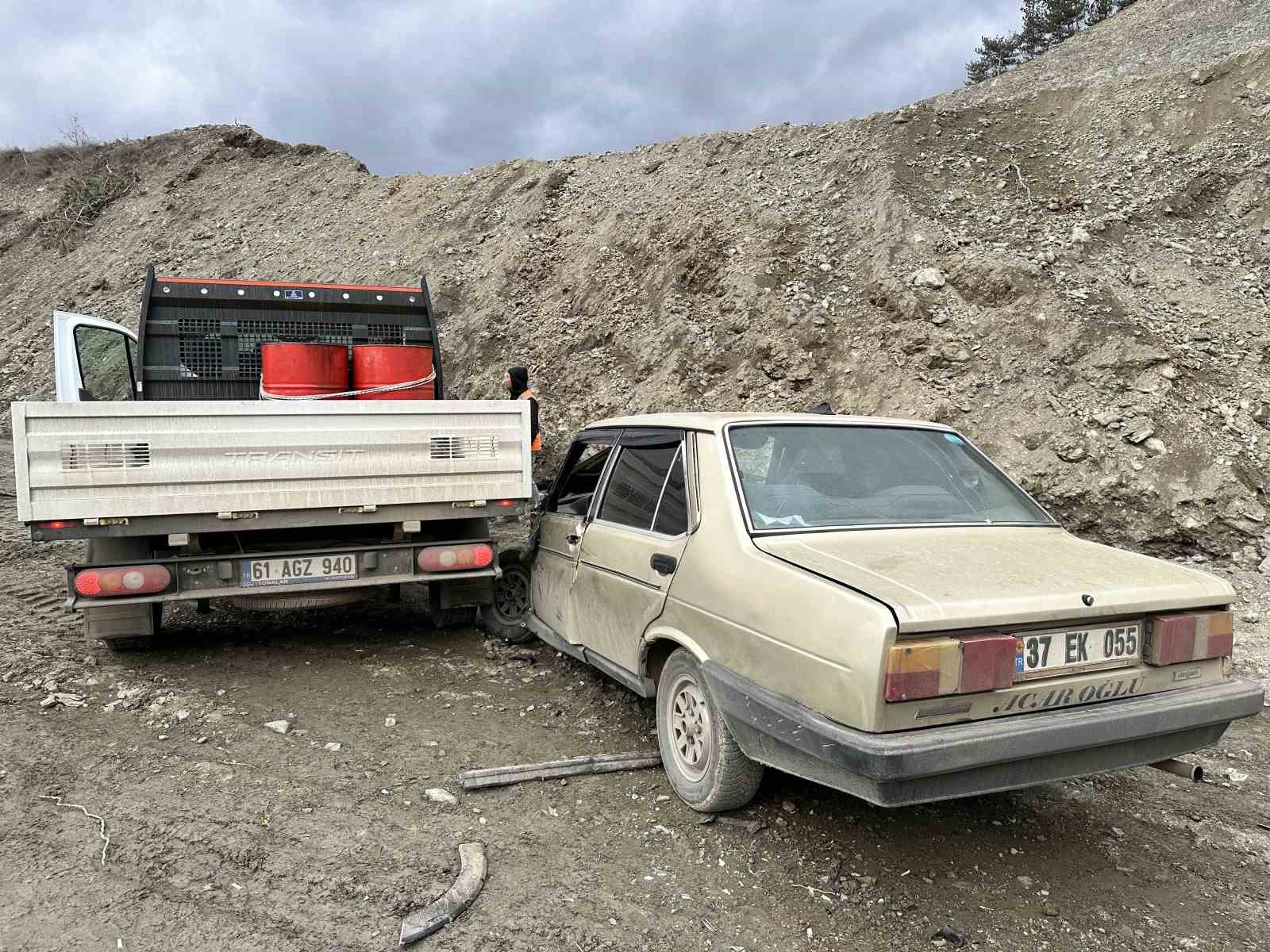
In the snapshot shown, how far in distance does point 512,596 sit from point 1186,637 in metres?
4.07

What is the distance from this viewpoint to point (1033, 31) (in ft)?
107

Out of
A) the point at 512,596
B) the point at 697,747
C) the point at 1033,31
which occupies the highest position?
the point at 1033,31

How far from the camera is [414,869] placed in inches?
119

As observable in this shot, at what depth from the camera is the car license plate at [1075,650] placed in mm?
2688

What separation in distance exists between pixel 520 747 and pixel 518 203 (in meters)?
14.3

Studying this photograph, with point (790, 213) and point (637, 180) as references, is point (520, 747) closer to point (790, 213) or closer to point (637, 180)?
point (790, 213)

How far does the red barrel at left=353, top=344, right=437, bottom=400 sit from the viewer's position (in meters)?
6.80

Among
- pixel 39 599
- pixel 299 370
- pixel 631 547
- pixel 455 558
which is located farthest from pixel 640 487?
pixel 39 599

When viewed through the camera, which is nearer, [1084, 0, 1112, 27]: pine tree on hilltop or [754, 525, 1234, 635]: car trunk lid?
[754, 525, 1234, 635]: car trunk lid

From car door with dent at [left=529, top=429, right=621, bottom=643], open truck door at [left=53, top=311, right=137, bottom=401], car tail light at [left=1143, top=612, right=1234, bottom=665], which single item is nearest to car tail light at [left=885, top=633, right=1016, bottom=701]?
car tail light at [left=1143, top=612, right=1234, bottom=665]

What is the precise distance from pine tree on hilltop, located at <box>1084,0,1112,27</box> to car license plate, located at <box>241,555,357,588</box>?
36060 millimetres

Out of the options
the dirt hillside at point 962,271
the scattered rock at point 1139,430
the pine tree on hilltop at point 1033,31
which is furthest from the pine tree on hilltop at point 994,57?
the scattered rock at point 1139,430

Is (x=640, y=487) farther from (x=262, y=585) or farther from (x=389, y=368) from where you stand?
(x=389, y=368)

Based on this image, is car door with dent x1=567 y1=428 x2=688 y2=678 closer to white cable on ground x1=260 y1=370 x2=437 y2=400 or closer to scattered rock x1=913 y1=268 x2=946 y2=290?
white cable on ground x1=260 y1=370 x2=437 y2=400
